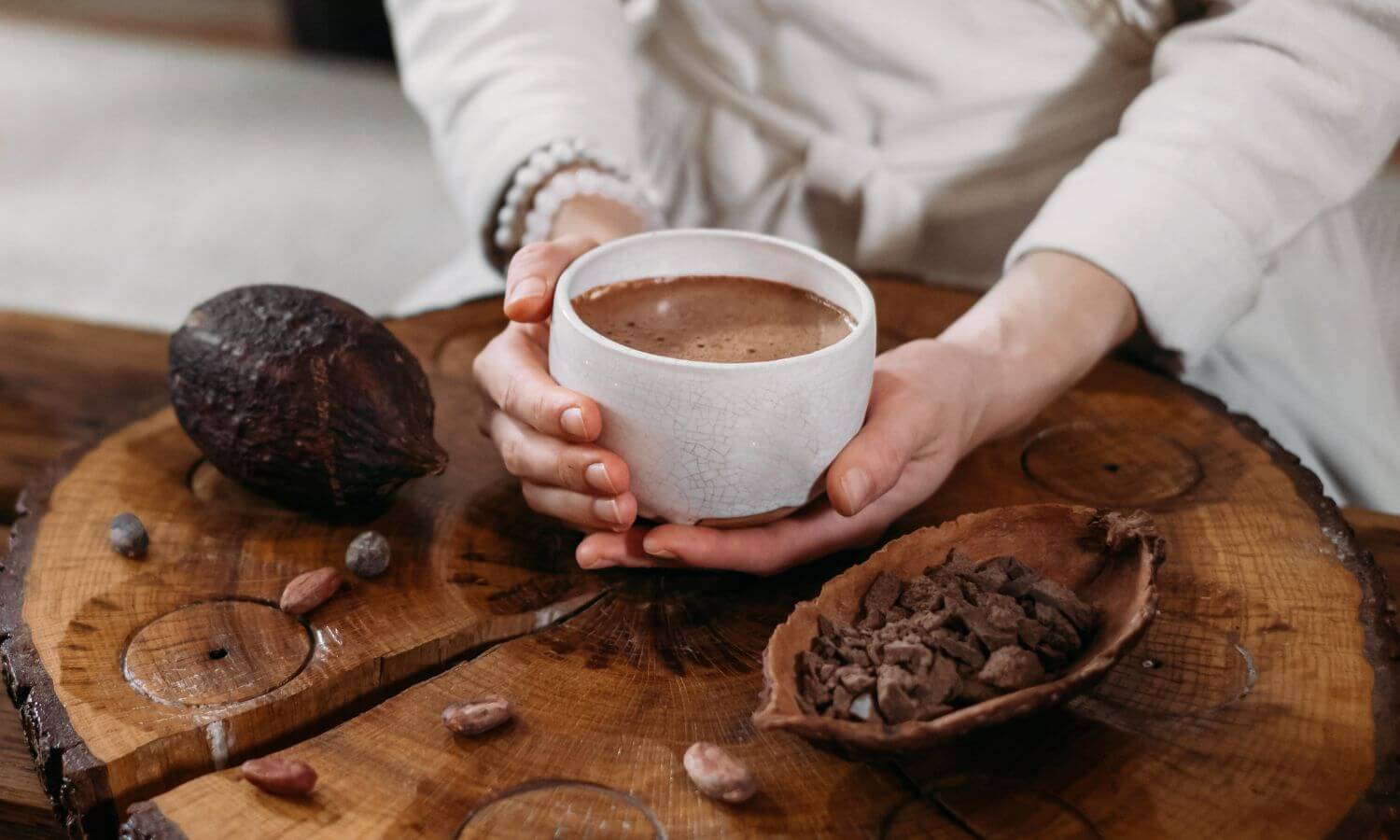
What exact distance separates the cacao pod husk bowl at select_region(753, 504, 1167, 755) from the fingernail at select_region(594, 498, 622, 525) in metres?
0.13

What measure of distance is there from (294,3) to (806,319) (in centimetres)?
328

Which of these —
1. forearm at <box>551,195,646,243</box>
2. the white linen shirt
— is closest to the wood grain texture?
forearm at <box>551,195,646,243</box>

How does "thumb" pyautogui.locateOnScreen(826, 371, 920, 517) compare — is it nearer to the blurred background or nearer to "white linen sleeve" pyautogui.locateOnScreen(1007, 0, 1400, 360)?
"white linen sleeve" pyautogui.locateOnScreen(1007, 0, 1400, 360)

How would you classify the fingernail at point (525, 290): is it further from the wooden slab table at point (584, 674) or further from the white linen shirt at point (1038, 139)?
the white linen shirt at point (1038, 139)

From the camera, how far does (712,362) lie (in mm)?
703

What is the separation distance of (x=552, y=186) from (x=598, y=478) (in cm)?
43

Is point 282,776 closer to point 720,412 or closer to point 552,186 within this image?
point 720,412

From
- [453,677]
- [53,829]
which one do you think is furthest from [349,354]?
[53,829]

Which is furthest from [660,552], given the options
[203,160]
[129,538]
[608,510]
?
[203,160]

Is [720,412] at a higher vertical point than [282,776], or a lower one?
higher

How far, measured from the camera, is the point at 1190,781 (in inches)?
24.2

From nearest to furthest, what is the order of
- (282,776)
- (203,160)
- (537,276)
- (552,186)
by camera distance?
(282,776), (537,276), (552,186), (203,160)

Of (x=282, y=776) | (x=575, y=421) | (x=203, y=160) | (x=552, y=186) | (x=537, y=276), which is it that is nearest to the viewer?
(x=282, y=776)

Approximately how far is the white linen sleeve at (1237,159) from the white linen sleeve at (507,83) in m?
0.43
